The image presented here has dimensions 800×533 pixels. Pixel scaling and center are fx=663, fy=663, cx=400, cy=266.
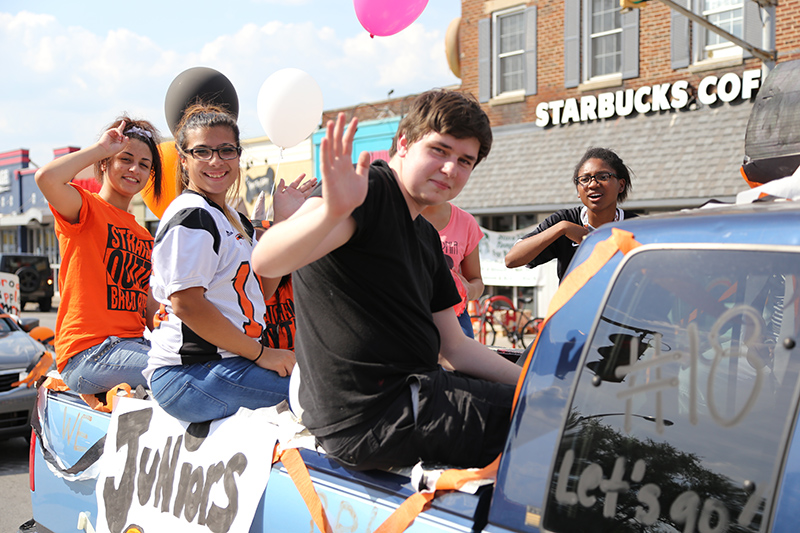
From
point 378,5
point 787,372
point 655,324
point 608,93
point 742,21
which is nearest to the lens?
point 787,372

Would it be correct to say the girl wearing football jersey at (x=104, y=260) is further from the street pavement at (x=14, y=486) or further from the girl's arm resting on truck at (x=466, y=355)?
the street pavement at (x=14, y=486)

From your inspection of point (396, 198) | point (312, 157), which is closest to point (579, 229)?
point (396, 198)

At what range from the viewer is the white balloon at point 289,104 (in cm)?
491

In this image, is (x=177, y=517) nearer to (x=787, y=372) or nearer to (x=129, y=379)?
(x=129, y=379)

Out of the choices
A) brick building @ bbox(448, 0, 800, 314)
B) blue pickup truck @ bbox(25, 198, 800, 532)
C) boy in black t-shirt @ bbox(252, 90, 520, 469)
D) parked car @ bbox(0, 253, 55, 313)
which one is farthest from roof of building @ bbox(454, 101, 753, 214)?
parked car @ bbox(0, 253, 55, 313)

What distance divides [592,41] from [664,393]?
41.9 ft

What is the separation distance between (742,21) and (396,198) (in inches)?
458

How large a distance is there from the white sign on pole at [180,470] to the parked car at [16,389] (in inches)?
153

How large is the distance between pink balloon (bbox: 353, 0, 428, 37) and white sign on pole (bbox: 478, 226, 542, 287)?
8.58 metres

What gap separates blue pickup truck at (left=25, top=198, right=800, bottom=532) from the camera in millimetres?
1253

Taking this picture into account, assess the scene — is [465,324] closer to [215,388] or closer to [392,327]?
[215,388]

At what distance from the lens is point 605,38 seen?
41.7ft

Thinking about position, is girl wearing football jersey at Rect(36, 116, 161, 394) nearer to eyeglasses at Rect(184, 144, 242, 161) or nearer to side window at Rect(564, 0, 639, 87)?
eyeglasses at Rect(184, 144, 242, 161)

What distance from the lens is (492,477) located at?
1615 mm
